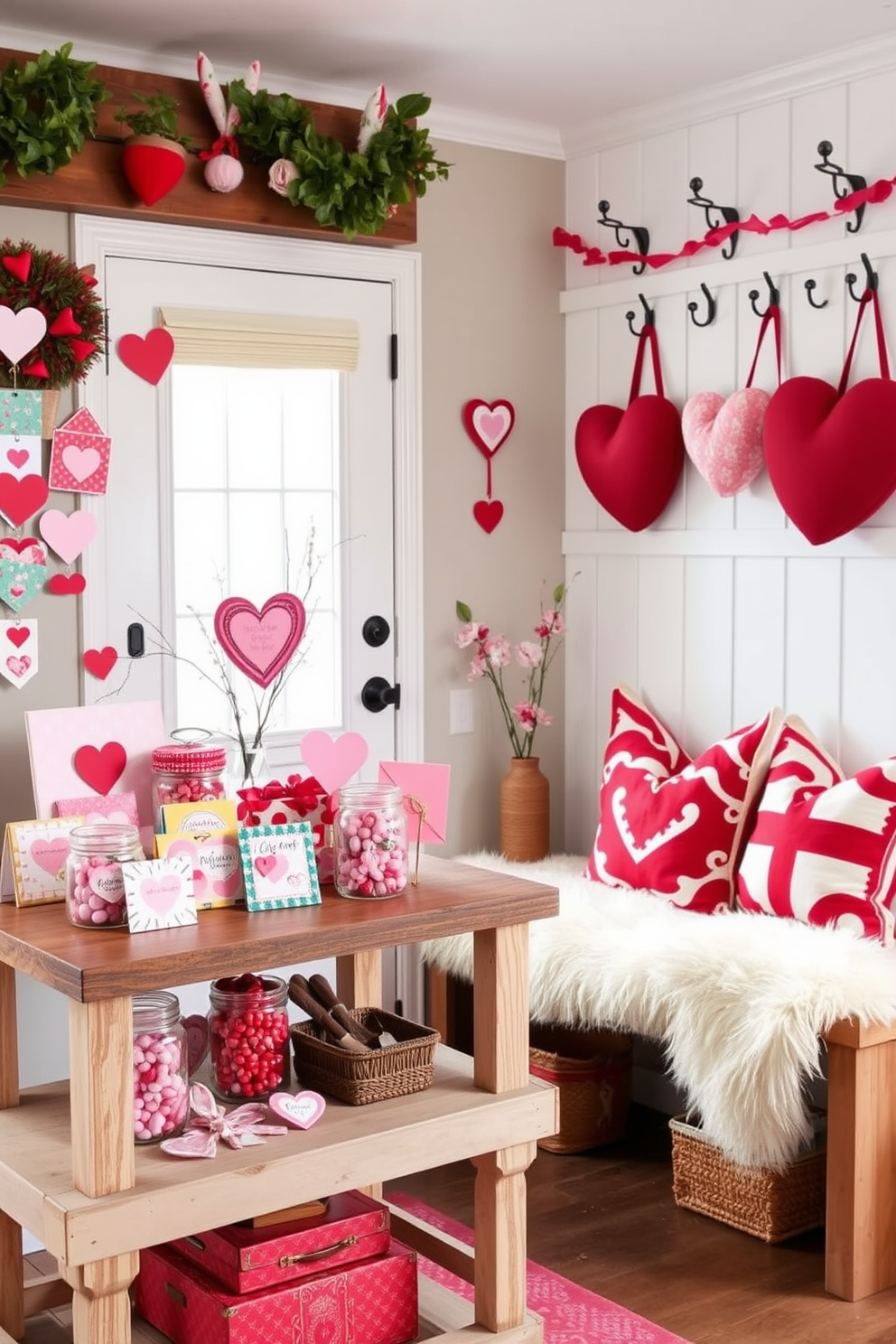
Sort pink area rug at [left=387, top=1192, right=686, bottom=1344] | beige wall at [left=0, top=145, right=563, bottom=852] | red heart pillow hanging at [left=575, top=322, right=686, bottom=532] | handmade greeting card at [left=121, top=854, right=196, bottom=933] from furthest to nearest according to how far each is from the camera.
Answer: beige wall at [left=0, top=145, right=563, bottom=852] → red heart pillow hanging at [left=575, top=322, right=686, bottom=532] → pink area rug at [left=387, top=1192, right=686, bottom=1344] → handmade greeting card at [left=121, top=854, right=196, bottom=933]

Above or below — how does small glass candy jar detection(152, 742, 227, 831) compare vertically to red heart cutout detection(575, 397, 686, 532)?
below

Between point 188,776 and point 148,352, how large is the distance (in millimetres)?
1297

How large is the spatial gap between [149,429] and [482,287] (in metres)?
1.01

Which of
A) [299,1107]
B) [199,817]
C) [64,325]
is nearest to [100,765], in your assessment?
[199,817]

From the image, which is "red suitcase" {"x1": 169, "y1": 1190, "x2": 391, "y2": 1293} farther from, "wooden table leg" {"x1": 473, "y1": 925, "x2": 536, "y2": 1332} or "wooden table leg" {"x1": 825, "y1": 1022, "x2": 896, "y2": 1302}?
"wooden table leg" {"x1": 825, "y1": 1022, "x2": 896, "y2": 1302}

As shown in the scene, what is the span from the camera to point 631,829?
3.58 metres

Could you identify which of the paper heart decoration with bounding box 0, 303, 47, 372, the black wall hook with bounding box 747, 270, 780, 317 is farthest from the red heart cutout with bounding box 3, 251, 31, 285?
the black wall hook with bounding box 747, 270, 780, 317

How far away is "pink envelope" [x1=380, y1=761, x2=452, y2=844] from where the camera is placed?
2445 mm

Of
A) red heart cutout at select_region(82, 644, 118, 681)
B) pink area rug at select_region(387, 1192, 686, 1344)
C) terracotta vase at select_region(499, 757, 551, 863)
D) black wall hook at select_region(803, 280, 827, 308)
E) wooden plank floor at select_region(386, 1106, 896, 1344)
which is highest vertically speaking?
black wall hook at select_region(803, 280, 827, 308)

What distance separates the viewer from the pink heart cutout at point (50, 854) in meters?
2.31

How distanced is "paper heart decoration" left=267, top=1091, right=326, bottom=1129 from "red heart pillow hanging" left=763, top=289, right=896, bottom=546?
1682mm

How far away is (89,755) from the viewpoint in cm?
254

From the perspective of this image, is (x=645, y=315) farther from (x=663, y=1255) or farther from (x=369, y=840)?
(x=663, y=1255)

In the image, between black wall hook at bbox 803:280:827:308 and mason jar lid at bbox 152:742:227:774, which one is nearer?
mason jar lid at bbox 152:742:227:774
